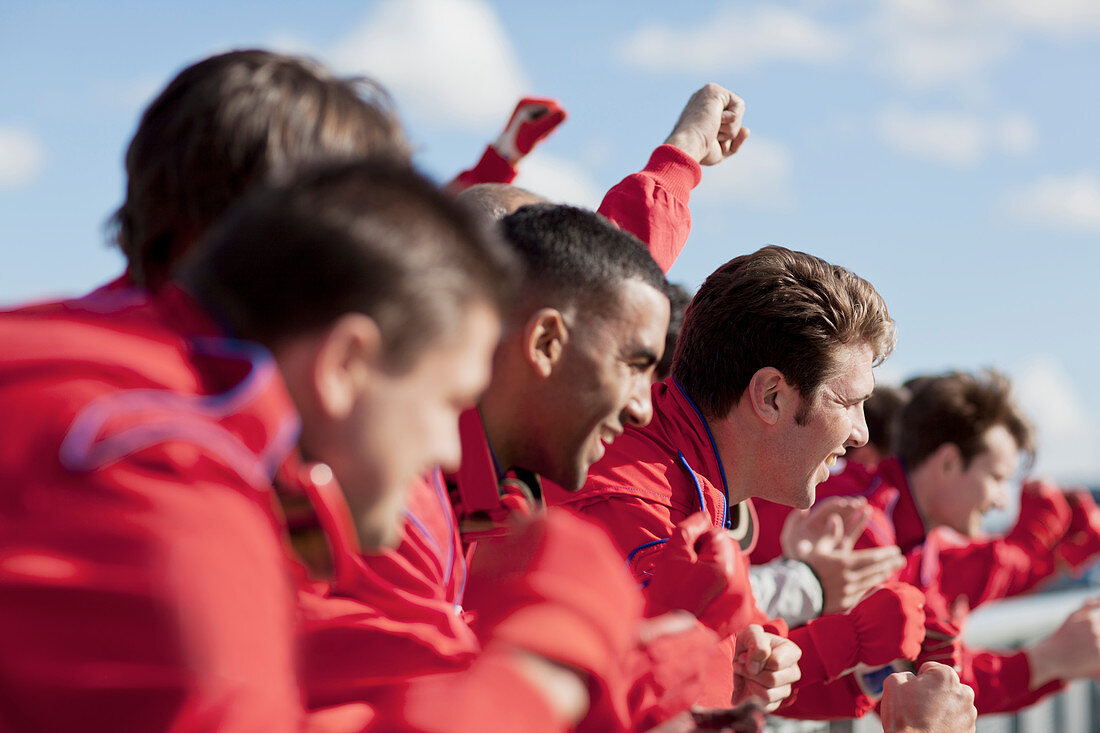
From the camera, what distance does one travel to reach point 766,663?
247cm

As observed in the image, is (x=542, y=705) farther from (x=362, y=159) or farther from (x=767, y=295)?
(x=767, y=295)

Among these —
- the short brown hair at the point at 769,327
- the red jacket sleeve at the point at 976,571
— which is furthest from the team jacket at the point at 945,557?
the short brown hair at the point at 769,327

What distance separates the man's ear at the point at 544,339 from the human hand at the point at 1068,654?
95.7 inches

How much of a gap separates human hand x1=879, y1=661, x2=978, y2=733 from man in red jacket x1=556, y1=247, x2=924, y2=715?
0.92 feet

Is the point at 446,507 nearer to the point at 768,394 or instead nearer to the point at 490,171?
the point at 768,394

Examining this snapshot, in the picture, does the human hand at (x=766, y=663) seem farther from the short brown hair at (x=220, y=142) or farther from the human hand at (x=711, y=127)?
the short brown hair at (x=220, y=142)

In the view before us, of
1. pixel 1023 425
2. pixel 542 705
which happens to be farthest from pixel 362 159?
pixel 1023 425

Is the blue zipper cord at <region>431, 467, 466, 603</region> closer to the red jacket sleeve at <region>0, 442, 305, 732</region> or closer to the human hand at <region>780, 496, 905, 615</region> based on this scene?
the red jacket sleeve at <region>0, 442, 305, 732</region>

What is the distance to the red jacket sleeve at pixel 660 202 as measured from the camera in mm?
2789

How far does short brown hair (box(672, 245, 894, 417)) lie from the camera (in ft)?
9.61

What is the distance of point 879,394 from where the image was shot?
19.8 feet

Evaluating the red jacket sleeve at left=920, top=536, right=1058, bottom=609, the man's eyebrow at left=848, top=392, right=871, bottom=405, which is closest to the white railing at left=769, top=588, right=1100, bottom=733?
the red jacket sleeve at left=920, top=536, right=1058, bottom=609

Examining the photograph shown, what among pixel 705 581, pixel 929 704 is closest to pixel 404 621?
pixel 705 581

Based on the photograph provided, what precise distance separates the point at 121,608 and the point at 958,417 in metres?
4.98
